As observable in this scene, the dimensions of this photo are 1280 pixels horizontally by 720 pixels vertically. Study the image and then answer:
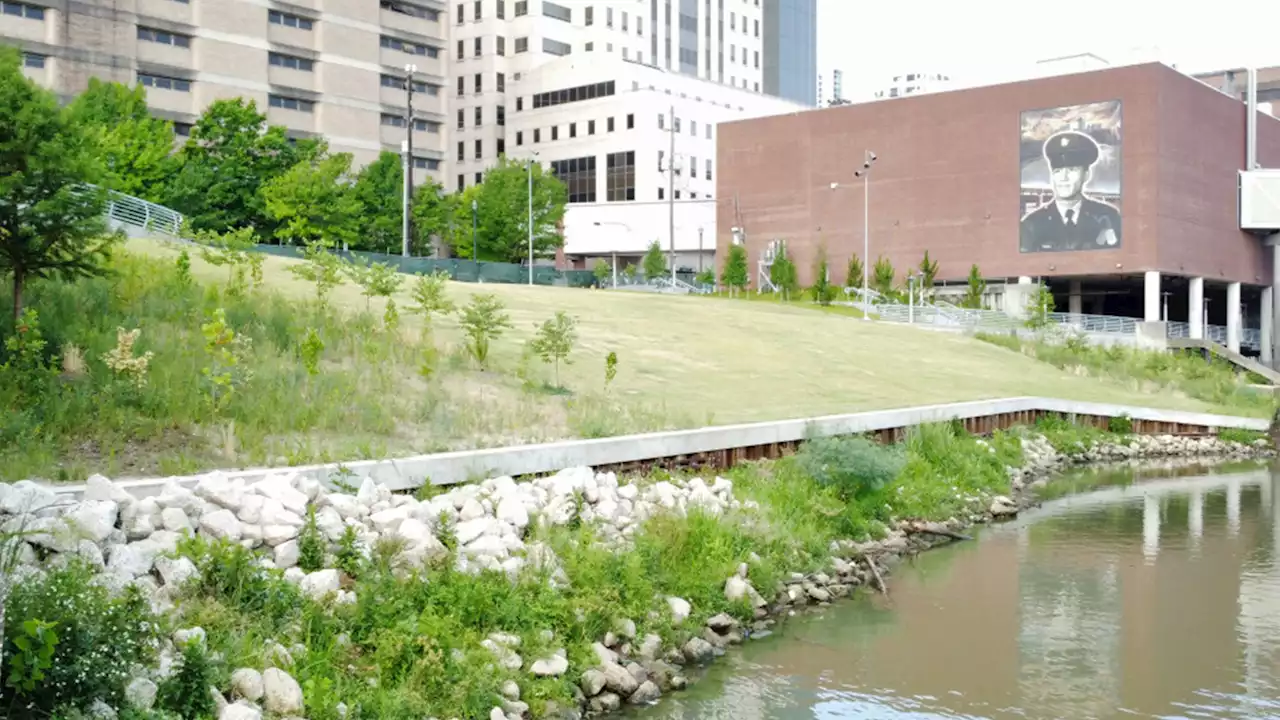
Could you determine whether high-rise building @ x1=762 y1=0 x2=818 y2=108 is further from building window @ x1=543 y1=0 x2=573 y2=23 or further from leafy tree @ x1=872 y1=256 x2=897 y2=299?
leafy tree @ x1=872 y1=256 x2=897 y2=299

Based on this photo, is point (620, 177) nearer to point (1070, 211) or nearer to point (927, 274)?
point (927, 274)

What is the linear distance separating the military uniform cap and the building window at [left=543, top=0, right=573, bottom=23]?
190 feet

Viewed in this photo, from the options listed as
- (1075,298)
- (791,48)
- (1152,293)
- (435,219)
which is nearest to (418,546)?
(1152,293)

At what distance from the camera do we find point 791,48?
Result: 143 metres

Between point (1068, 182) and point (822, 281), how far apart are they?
15.2 m

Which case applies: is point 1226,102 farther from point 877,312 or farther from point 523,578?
point 523,578

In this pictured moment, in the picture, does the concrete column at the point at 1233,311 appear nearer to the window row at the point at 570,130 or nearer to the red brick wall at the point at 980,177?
the red brick wall at the point at 980,177

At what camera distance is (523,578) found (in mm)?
12195

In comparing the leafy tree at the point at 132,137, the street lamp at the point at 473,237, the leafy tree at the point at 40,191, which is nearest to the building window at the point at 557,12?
the street lamp at the point at 473,237

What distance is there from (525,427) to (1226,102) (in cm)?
6981

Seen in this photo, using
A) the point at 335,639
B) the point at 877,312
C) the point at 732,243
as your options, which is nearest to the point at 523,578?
the point at 335,639

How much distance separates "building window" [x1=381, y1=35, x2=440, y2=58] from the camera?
303ft

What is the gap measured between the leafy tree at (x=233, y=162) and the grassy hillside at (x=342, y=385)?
31.2m

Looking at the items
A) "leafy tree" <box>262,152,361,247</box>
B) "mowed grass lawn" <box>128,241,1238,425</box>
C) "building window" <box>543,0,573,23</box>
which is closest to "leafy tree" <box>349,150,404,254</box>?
"leafy tree" <box>262,152,361,247</box>
